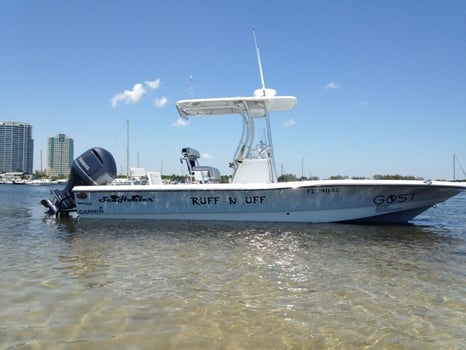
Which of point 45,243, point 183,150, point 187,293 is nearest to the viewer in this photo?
point 187,293

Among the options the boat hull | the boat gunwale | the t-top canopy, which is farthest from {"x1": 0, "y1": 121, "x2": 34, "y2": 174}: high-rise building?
the boat hull

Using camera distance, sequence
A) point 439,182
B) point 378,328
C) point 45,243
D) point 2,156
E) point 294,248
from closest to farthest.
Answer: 1. point 378,328
2. point 294,248
3. point 45,243
4. point 439,182
5. point 2,156

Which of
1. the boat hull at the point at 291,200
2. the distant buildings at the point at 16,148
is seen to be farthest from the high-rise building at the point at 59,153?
the boat hull at the point at 291,200

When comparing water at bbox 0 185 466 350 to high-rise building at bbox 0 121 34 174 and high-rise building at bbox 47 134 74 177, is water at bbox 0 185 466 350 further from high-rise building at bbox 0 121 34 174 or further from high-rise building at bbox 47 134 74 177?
high-rise building at bbox 47 134 74 177

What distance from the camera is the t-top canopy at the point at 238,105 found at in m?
12.4

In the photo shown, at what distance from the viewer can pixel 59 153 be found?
186000 millimetres

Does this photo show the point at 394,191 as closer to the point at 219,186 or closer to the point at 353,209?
the point at 353,209

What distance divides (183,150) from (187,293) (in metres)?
8.99

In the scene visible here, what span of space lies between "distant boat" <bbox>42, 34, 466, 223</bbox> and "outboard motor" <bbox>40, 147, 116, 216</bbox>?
32mm

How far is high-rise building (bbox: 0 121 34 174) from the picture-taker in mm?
158500

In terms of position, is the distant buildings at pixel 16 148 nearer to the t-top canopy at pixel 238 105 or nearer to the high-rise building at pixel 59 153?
the high-rise building at pixel 59 153

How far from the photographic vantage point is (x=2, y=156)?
157375 millimetres

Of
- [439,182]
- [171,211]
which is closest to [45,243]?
[171,211]

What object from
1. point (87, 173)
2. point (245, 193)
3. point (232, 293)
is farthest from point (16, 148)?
point (232, 293)
